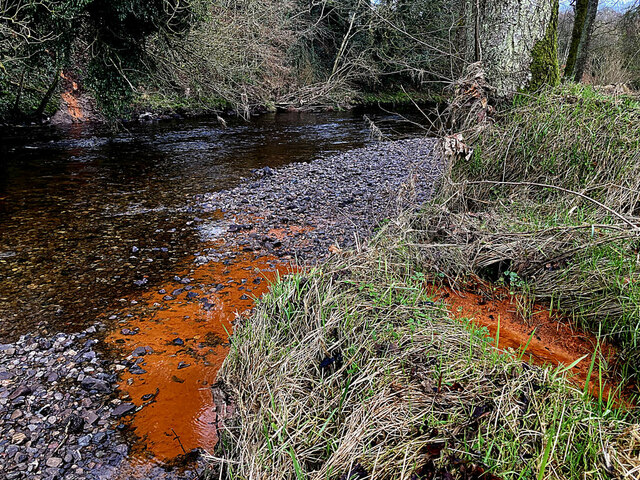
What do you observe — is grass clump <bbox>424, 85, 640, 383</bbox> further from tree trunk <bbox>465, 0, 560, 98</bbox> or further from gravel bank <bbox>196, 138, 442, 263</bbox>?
gravel bank <bbox>196, 138, 442, 263</bbox>

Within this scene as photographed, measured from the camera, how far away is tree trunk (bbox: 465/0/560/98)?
4.59m

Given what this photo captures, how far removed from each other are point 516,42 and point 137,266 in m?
5.24

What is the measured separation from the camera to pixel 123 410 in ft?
9.98

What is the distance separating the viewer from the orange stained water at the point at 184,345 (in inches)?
114

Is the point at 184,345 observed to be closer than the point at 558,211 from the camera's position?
Yes

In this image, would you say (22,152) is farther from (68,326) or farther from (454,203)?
(454,203)

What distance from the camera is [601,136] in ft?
13.7

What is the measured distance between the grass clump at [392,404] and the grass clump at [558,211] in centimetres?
101

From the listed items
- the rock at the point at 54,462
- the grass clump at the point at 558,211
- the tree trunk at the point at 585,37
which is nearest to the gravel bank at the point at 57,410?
the rock at the point at 54,462

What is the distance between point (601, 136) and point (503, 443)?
365 cm

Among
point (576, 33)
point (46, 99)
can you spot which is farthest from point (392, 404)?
point (46, 99)

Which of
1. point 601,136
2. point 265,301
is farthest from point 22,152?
point 601,136

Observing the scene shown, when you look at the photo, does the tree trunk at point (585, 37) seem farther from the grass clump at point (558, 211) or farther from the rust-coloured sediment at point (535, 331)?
the rust-coloured sediment at point (535, 331)

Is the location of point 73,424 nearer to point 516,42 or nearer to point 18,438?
point 18,438
